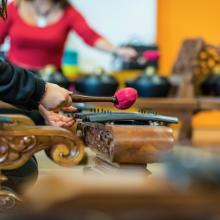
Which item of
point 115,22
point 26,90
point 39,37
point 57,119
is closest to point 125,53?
point 39,37

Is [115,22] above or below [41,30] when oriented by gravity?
above

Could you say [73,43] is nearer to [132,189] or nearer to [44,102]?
[44,102]

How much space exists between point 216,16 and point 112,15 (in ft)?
2.47

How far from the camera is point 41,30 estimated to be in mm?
2635

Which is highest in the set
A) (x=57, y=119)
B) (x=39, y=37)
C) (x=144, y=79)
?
(x=39, y=37)

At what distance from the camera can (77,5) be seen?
3.87m

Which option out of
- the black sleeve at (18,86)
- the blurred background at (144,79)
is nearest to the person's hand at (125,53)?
the blurred background at (144,79)

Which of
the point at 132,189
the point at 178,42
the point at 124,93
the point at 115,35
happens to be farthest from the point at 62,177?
the point at 178,42

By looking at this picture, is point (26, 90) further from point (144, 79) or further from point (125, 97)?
point (144, 79)

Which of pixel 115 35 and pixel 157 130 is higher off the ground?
pixel 115 35

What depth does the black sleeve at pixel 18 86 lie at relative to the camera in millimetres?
857

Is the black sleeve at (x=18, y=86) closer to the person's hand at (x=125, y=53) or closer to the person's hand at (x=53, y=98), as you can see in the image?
the person's hand at (x=53, y=98)

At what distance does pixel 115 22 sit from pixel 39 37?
51.8 inches

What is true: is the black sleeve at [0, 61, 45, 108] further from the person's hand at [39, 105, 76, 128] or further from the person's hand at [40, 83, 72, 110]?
the person's hand at [39, 105, 76, 128]
